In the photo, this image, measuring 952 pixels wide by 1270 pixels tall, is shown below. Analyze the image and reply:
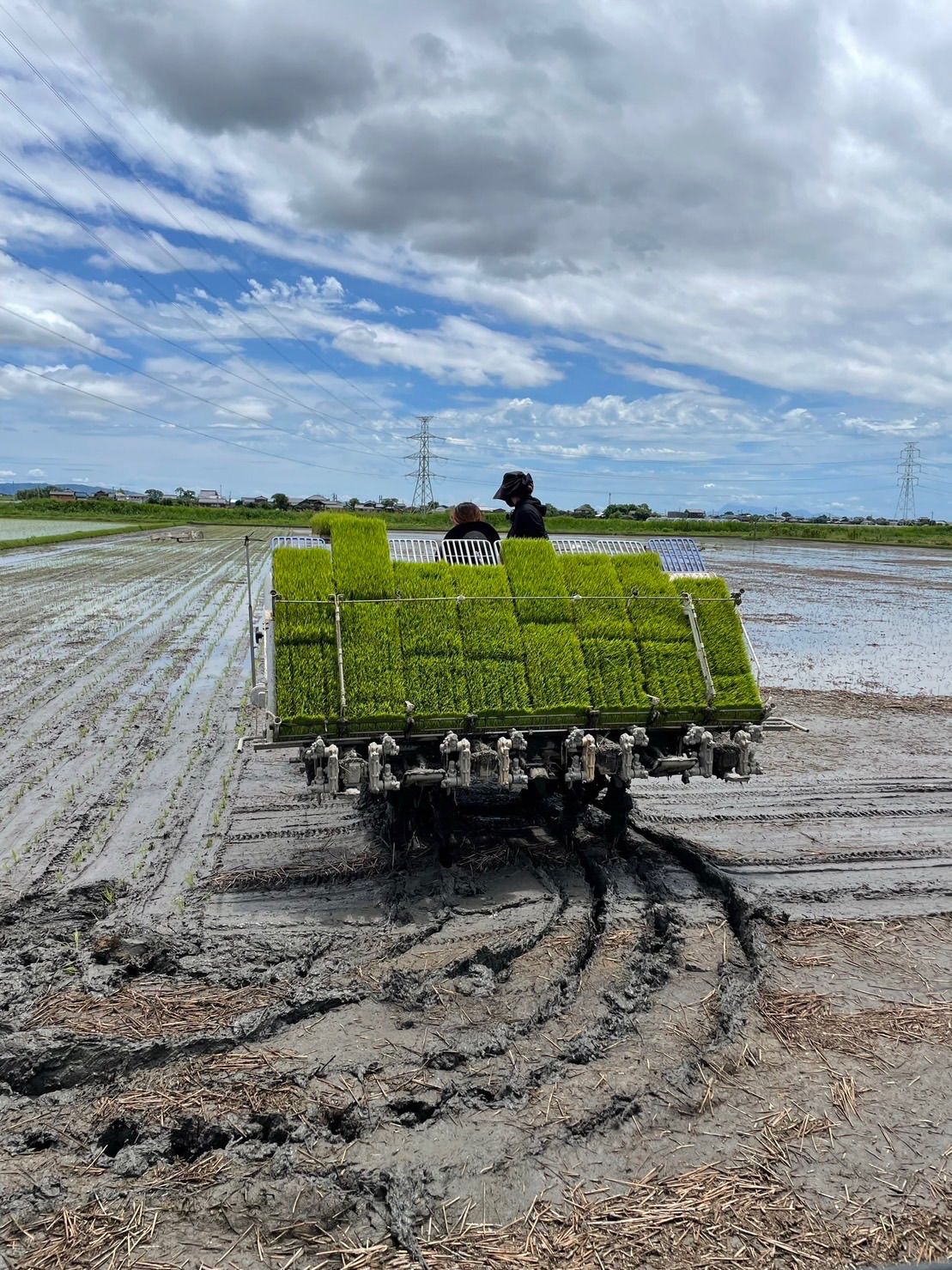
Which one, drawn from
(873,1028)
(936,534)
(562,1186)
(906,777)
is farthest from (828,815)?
(936,534)

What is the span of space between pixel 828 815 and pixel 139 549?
39.2m

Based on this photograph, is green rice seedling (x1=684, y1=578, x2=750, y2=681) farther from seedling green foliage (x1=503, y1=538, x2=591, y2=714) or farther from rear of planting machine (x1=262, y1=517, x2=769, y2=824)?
seedling green foliage (x1=503, y1=538, x2=591, y2=714)

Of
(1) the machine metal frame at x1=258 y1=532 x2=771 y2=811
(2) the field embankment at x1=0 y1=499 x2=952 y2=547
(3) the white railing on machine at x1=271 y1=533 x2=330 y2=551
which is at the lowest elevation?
(1) the machine metal frame at x1=258 y1=532 x2=771 y2=811

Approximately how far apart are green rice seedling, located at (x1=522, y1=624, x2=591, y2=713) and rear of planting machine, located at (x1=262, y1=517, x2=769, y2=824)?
1 cm

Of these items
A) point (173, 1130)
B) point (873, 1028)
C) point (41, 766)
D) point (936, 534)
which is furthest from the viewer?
point (936, 534)

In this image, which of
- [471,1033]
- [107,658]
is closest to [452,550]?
[471,1033]

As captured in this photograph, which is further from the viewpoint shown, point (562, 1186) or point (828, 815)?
point (828, 815)

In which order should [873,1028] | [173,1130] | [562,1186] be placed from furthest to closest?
[873,1028] < [173,1130] < [562,1186]

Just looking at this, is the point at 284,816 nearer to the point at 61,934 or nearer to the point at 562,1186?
the point at 61,934

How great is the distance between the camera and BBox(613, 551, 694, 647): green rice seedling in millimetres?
6625

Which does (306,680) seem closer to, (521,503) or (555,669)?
(555,669)

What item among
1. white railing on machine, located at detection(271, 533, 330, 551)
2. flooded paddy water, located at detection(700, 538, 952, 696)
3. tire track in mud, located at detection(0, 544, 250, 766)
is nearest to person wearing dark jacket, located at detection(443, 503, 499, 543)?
white railing on machine, located at detection(271, 533, 330, 551)

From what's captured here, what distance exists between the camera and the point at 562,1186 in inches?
131

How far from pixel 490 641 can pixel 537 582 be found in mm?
706
